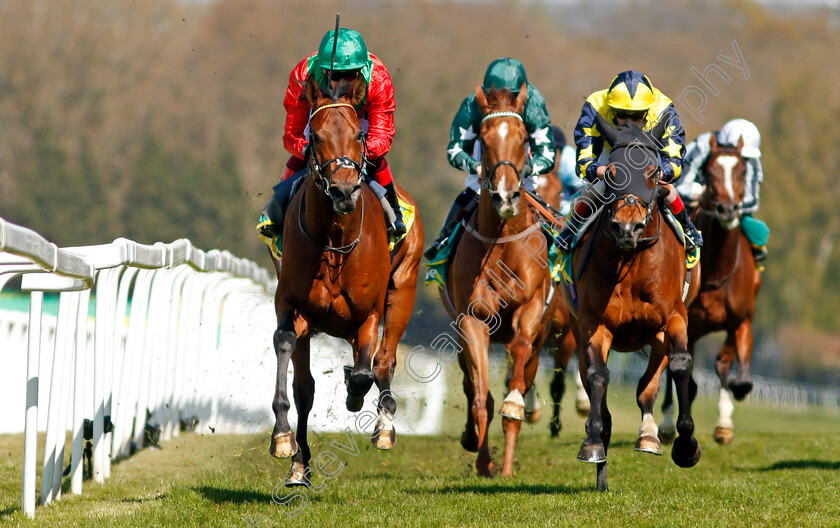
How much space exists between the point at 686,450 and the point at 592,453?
63 cm

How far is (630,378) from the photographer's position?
22.5 m

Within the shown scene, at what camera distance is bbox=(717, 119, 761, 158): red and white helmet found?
8.81 m

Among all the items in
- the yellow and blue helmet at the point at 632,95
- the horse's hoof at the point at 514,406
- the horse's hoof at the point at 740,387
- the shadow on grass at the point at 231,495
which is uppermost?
the yellow and blue helmet at the point at 632,95

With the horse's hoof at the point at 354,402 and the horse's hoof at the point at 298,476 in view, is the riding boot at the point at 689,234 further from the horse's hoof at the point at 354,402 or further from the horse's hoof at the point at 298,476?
the horse's hoof at the point at 298,476

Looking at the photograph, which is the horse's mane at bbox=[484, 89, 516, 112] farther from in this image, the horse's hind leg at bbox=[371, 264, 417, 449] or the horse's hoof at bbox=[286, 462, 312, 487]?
the horse's hoof at bbox=[286, 462, 312, 487]

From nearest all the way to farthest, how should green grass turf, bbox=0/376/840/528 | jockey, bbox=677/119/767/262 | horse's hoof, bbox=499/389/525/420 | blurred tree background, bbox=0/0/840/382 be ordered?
1. green grass turf, bbox=0/376/840/528
2. horse's hoof, bbox=499/389/525/420
3. jockey, bbox=677/119/767/262
4. blurred tree background, bbox=0/0/840/382

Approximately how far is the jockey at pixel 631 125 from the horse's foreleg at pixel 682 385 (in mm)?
754

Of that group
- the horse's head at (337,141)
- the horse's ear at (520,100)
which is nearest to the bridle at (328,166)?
the horse's head at (337,141)

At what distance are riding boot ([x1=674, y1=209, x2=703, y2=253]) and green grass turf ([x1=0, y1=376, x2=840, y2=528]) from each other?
1.38m

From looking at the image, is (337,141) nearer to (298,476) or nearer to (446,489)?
(298,476)

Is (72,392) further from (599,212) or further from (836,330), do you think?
(836,330)

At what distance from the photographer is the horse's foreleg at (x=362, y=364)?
5641 millimetres

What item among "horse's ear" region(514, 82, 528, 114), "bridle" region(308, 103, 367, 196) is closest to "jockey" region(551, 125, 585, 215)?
"horse's ear" region(514, 82, 528, 114)

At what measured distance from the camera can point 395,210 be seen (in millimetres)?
6309
